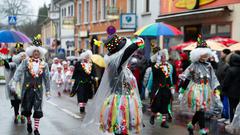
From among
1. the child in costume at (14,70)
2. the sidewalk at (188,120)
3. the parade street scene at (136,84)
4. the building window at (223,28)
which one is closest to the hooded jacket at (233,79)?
the parade street scene at (136,84)

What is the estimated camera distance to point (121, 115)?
7.07 meters

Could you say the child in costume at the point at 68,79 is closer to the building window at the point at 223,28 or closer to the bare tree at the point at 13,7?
the building window at the point at 223,28

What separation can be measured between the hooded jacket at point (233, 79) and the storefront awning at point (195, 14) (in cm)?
793

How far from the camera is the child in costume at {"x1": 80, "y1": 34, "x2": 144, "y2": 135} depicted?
705 cm

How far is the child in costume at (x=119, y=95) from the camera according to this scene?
7.05 m

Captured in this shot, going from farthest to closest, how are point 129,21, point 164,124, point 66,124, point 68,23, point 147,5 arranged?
point 68,23 < point 147,5 < point 129,21 < point 66,124 < point 164,124

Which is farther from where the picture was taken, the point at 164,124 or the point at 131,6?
the point at 131,6

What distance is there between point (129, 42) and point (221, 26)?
12483 mm

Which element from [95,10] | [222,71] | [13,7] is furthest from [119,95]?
[13,7]

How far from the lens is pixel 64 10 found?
161 feet

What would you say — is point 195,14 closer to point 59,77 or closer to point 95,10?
point 59,77

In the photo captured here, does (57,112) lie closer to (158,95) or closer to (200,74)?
(158,95)

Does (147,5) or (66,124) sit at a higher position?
(147,5)

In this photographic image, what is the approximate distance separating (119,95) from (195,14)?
1319 centimetres
